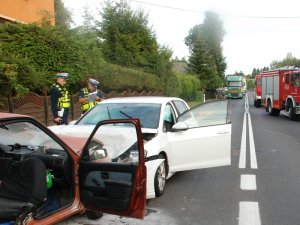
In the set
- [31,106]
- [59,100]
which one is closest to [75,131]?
[59,100]

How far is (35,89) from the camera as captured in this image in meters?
12.1

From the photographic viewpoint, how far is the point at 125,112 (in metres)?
6.85

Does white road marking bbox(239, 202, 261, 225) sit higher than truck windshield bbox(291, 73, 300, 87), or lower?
lower

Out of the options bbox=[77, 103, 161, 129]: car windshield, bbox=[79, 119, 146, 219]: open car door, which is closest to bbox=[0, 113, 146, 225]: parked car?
bbox=[79, 119, 146, 219]: open car door

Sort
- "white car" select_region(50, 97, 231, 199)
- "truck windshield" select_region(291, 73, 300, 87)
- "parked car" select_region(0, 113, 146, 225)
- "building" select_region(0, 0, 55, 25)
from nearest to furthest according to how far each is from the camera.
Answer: "parked car" select_region(0, 113, 146, 225), "white car" select_region(50, 97, 231, 199), "building" select_region(0, 0, 55, 25), "truck windshield" select_region(291, 73, 300, 87)

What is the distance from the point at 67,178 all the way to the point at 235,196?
2880 mm

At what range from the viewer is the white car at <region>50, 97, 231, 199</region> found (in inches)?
231

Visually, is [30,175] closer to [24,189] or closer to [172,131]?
[24,189]

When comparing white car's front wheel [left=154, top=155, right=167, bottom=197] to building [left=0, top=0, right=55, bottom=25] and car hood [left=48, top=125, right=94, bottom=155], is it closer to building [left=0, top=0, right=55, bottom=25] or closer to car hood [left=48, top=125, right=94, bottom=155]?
car hood [left=48, top=125, right=94, bottom=155]

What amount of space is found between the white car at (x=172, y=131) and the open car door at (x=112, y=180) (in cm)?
160

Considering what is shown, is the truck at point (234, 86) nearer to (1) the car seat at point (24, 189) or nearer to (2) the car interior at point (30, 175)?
(2) the car interior at point (30, 175)

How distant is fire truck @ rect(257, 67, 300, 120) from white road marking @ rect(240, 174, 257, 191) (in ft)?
42.1

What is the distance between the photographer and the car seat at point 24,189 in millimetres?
3357

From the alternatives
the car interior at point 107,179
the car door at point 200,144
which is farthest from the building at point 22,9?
the car interior at point 107,179
